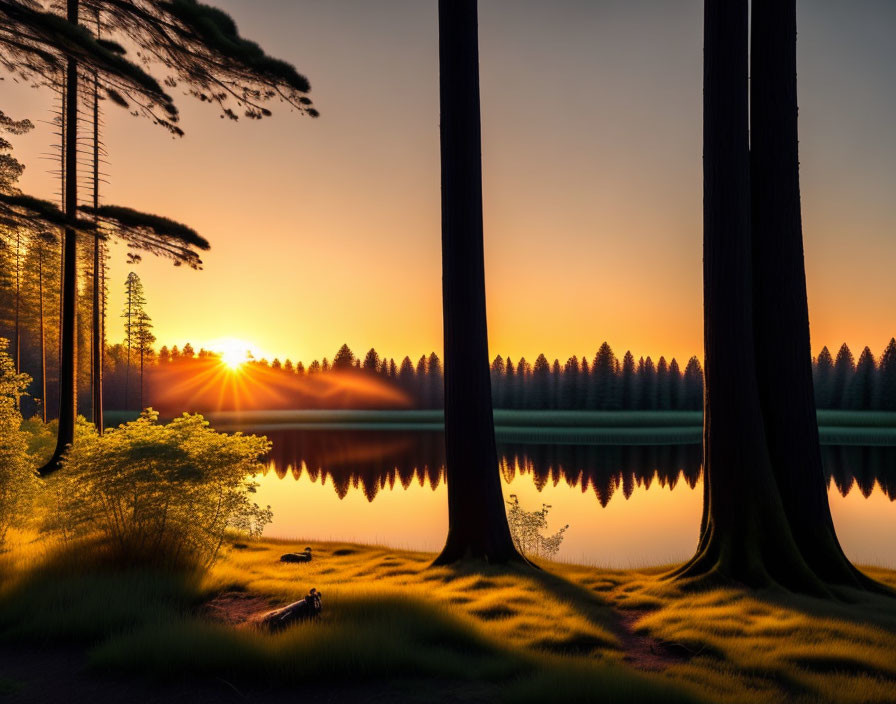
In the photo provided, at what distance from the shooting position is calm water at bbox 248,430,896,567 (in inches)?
565

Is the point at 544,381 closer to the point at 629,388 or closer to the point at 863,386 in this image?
the point at 629,388

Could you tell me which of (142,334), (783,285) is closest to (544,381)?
(142,334)

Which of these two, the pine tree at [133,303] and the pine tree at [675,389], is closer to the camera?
the pine tree at [133,303]

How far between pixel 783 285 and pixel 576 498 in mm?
15435

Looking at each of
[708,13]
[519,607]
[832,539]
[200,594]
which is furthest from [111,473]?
[708,13]

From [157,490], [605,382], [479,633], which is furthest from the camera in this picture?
[605,382]

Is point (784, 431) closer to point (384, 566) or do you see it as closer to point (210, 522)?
point (384, 566)

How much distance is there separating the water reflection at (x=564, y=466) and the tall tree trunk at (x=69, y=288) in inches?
379

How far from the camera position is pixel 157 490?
780 cm

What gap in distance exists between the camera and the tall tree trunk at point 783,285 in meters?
8.14

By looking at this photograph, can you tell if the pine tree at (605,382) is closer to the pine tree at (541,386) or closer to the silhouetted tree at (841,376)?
the pine tree at (541,386)

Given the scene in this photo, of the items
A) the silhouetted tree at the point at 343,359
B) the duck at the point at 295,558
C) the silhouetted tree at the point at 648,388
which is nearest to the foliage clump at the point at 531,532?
the duck at the point at 295,558

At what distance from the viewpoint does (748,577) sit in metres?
7.43

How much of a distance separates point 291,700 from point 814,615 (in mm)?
5889
